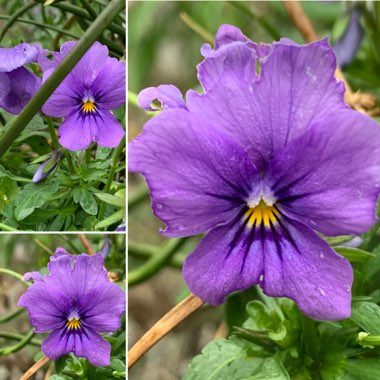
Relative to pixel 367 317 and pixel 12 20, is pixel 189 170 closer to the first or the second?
pixel 367 317

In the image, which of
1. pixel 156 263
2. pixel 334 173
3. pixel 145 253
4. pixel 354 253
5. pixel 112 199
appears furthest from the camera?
pixel 145 253

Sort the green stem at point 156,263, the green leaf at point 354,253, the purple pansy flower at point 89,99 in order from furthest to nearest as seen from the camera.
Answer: the green stem at point 156,263
the purple pansy flower at point 89,99
the green leaf at point 354,253

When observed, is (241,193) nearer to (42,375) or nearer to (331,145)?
(331,145)

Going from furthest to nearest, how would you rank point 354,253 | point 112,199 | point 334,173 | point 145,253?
point 145,253 → point 112,199 → point 354,253 → point 334,173

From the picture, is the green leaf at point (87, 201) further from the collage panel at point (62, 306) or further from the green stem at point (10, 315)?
the green stem at point (10, 315)

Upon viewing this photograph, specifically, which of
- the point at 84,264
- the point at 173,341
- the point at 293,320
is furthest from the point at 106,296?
the point at 173,341

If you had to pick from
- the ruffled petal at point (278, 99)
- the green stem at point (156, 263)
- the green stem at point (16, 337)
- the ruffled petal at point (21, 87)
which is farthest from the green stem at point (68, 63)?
the green stem at point (156, 263)

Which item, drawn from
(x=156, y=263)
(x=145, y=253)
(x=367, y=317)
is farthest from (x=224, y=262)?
(x=145, y=253)
